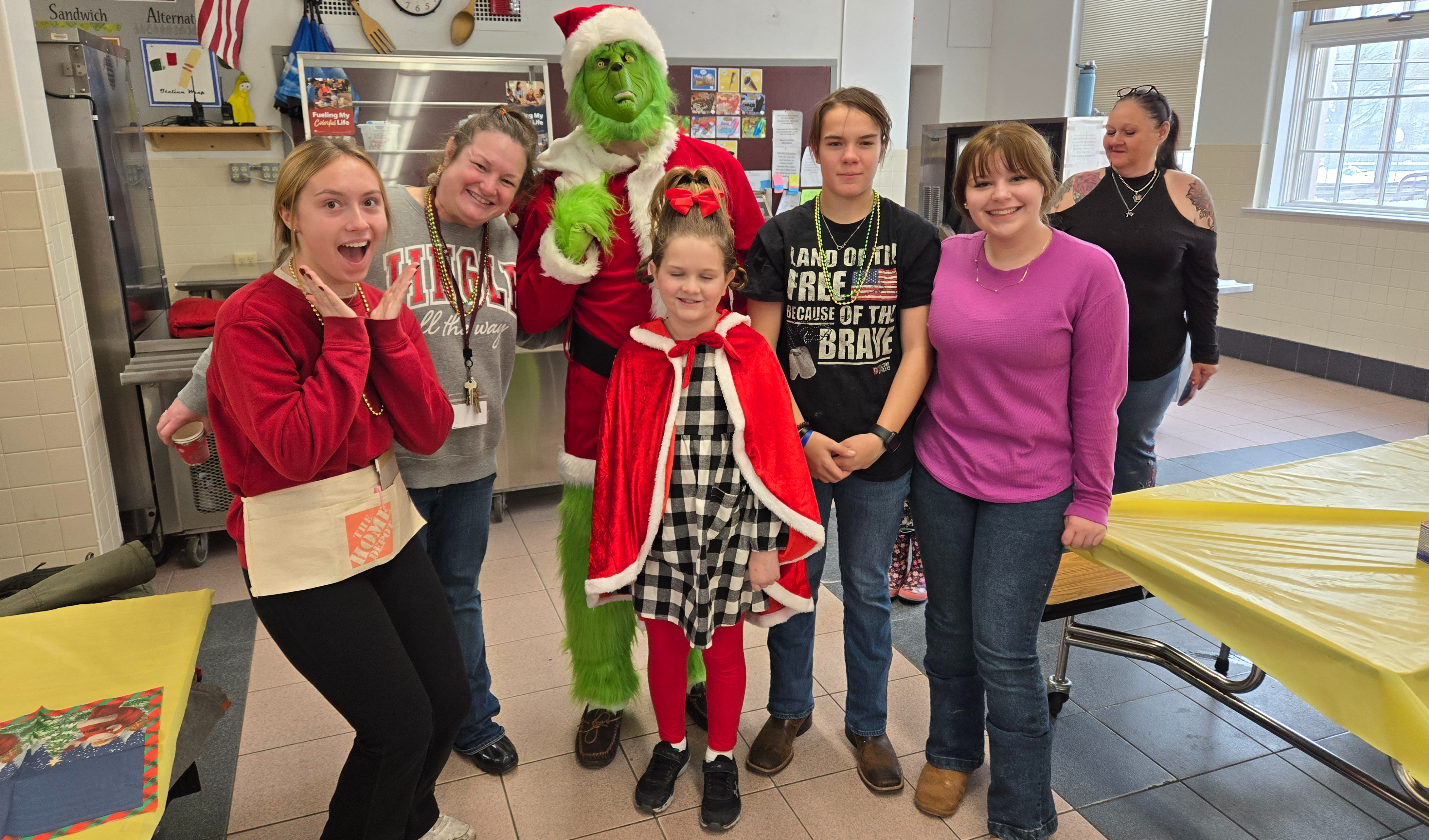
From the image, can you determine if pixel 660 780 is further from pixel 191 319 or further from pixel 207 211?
pixel 207 211

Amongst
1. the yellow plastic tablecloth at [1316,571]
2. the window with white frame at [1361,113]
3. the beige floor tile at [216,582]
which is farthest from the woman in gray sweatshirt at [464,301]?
the window with white frame at [1361,113]

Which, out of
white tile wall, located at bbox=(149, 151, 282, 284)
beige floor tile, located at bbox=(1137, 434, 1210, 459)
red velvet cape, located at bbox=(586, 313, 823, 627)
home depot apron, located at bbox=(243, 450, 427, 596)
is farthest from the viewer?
beige floor tile, located at bbox=(1137, 434, 1210, 459)

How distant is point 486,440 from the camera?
1.92 meters

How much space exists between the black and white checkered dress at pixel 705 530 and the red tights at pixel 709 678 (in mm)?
59

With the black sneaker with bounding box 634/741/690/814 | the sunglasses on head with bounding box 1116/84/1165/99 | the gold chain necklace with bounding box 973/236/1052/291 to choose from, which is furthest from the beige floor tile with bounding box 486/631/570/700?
the sunglasses on head with bounding box 1116/84/1165/99

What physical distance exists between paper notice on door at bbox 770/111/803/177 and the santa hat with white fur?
9.69 ft

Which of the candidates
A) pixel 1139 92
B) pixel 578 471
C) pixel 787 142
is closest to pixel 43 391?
pixel 578 471

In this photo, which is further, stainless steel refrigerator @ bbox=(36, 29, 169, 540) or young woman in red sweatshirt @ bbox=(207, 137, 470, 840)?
stainless steel refrigerator @ bbox=(36, 29, 169, 540)

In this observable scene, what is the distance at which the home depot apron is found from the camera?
4.67ft

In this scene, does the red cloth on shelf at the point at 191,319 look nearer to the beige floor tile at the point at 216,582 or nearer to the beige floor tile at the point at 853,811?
the beige floor tile at the point at 216,582

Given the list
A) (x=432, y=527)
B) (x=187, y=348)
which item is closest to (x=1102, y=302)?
(x=432, y=527)

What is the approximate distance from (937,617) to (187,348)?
9.50 ft

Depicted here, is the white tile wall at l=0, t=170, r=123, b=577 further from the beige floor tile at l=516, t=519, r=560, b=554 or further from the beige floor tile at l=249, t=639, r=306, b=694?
the beige floor tile at l=516, t=519, r=560, b=554

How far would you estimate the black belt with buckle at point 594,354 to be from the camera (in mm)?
2039
